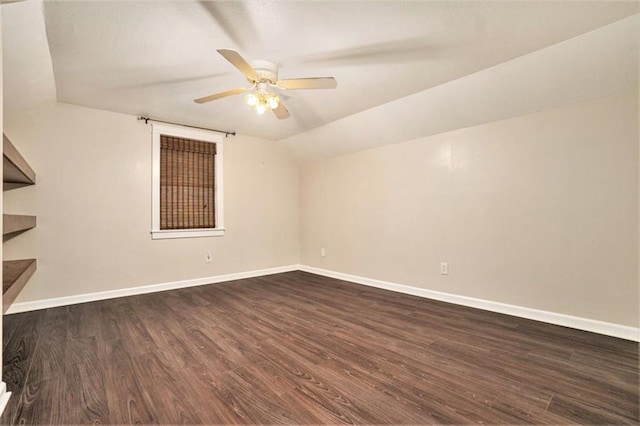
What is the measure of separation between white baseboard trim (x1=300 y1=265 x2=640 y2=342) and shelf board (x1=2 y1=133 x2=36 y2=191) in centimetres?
390

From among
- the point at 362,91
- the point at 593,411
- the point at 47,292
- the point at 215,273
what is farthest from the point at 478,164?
the point at 47,292

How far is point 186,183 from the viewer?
4.31 m

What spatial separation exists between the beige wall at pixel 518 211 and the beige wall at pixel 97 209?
7.27ft

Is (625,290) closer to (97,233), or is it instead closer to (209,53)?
(209,53)

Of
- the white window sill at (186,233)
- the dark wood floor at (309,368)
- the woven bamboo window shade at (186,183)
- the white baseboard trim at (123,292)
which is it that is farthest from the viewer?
the woven bamboo window shade at (186,183)

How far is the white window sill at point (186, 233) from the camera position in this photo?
3.98 metres

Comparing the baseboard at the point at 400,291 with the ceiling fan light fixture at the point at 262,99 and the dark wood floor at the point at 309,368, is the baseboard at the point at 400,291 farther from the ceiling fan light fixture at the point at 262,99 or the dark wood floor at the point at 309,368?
the ceiling fan light fixture at the point at 262,99

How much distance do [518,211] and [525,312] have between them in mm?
989

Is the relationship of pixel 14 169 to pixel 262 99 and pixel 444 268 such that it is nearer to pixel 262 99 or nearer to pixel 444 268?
pixel 262 99

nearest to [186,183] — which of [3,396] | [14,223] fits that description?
[14,223]

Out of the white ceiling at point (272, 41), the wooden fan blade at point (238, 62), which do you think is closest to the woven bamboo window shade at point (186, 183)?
the white ceiling at point (272, 41)

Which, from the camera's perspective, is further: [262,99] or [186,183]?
[186,183]

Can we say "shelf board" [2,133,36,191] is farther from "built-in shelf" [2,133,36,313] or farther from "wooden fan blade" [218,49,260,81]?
"wooden fan blade" [218,49,260,81]

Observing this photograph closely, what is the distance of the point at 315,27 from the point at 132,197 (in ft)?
10.3
